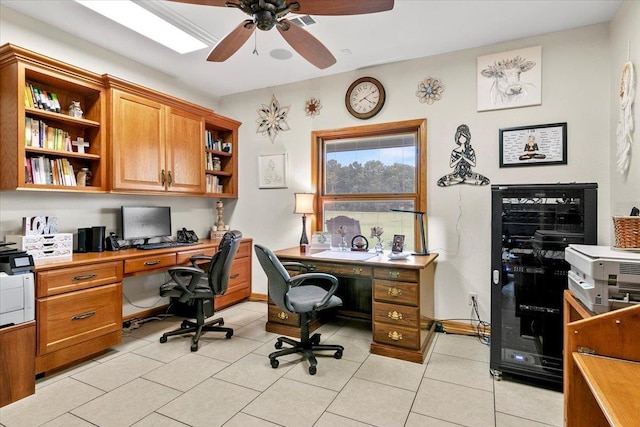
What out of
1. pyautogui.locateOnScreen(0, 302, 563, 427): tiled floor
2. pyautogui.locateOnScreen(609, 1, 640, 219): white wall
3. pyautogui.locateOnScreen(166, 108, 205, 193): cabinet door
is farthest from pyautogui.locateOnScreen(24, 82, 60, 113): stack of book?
pyautogui.locateOnScreen(609, 1, 640, 219): white wall

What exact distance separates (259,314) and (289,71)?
278cm

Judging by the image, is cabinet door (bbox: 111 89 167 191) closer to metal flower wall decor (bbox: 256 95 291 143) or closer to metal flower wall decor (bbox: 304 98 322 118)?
metal flower wall decor (bbox: 256 95 291 143)

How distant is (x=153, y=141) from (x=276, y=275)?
6.62 ft

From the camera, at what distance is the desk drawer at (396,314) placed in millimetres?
2631

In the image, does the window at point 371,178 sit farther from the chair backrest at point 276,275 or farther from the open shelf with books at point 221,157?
the chair backrest at point 276,275

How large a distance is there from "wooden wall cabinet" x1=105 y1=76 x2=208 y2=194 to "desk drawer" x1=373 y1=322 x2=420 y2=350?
8.32ft

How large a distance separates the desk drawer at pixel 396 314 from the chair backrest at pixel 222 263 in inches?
52.0

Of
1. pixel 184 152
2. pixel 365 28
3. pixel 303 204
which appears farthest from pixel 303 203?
pixel 365 28

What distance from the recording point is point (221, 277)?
2.92 metres

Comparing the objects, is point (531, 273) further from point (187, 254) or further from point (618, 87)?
point (187, 254)

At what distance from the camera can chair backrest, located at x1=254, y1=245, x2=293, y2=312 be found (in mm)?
2410

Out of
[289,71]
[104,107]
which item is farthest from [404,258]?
[104,107]

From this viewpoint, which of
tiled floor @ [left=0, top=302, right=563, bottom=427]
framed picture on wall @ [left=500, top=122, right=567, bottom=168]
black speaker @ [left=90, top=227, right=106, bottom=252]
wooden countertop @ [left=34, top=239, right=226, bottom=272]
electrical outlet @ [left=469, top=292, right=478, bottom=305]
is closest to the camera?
tiled floor @ [left=0, top=302, right=563, bottom=427]

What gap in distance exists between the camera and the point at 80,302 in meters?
2.47
